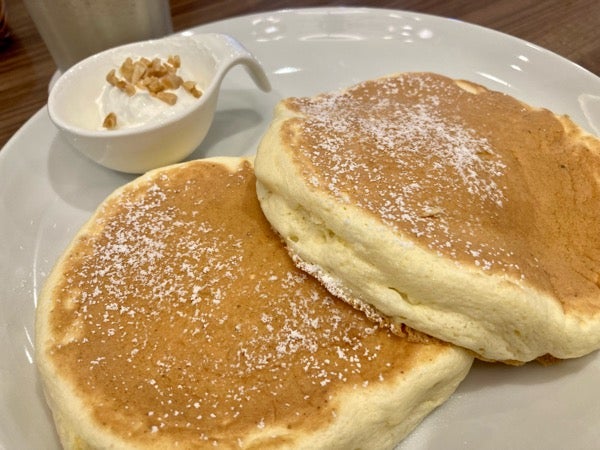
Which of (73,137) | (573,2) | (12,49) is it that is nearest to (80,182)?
(73,137)

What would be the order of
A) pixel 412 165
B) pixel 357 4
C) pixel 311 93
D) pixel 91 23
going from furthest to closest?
1. pixel 357 4
2. pixel 311 93
3. pixel 91 23
4. pixel 412 165

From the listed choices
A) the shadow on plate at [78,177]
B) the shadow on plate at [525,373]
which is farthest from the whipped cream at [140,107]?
the shadow on plate at [525,373]

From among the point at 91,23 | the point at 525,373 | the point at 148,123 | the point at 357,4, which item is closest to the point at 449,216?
the point at 525,373

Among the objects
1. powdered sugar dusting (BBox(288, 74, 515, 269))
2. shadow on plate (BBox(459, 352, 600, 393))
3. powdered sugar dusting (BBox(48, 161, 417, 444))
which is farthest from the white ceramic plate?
powdered sugar dusting (BBox(288, 74, 515, 269))

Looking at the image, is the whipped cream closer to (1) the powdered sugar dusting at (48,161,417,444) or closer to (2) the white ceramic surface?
(2) the white ceramic surface

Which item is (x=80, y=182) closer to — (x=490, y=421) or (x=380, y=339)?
(x=380, y=339)

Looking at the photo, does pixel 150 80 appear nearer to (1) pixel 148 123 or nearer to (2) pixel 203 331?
(1) pixel 148 123
